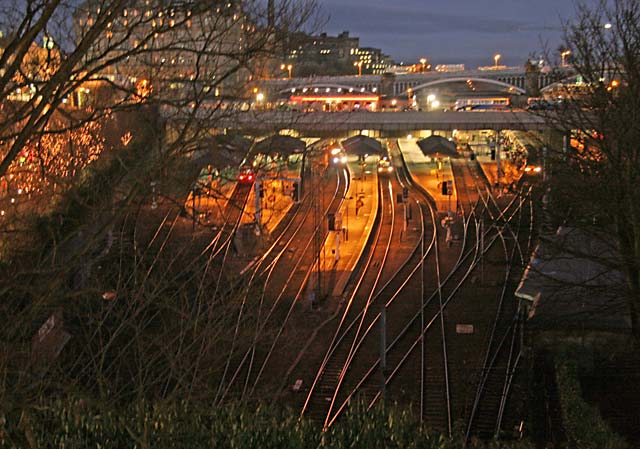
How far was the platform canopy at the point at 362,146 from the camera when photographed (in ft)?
76.5

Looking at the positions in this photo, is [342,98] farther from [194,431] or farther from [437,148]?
[194,431]

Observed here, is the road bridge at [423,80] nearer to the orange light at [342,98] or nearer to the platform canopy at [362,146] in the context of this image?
the orange light at [342,98]

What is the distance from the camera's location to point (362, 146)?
2352 centimetres

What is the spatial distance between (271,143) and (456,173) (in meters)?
22.2

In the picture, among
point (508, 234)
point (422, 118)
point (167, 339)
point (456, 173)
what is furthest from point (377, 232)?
point (167, 339)

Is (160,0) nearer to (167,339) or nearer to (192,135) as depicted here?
(192,135)

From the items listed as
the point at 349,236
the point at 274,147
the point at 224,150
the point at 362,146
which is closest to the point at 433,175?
the point at 362,146

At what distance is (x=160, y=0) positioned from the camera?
3211mm

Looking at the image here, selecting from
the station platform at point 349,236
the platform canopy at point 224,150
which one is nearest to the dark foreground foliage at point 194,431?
the platform canopy at point 224,150

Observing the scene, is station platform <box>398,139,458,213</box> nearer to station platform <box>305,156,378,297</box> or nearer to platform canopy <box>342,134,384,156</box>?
station platform <box>305,156,378,297</box>

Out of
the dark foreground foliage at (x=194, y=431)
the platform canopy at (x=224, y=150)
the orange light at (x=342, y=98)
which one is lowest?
the dark foreground foliage at (x=194, y=431)

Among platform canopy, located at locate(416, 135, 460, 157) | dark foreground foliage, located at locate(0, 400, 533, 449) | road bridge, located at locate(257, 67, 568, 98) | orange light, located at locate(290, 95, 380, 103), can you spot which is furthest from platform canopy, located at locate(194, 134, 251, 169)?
road bridge, located at locate(257, 67, 568, 98)

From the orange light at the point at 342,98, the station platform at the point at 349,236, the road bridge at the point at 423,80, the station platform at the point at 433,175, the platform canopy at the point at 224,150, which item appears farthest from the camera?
the road bridge at the point at 423,80

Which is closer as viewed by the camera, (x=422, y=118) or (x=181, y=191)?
(x=181, y=191)
